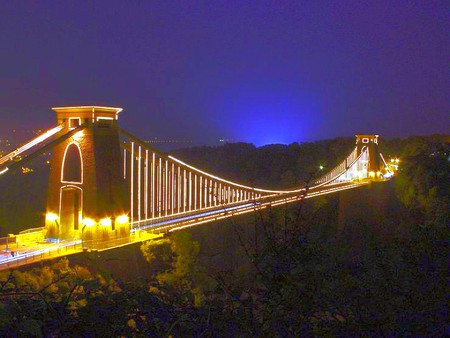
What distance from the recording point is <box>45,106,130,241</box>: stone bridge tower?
12.2m

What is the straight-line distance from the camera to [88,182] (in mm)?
12242

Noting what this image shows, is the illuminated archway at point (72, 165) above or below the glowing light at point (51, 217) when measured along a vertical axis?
above

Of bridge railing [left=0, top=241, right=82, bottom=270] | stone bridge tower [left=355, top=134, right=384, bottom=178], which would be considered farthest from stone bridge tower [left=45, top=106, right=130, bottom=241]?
stone bridge tower [left=355, top=134, right=384, bottom=178]

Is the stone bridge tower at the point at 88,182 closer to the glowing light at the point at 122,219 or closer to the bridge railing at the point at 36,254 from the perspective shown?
the glowing light at the point at 122,219

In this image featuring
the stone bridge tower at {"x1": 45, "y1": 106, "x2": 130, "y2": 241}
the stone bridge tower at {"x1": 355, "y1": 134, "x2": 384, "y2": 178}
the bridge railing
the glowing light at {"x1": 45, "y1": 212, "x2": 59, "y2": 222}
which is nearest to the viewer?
the bridge railing

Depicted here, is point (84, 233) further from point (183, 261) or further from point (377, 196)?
point (377, 196)

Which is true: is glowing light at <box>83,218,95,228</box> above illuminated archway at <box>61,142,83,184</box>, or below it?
below

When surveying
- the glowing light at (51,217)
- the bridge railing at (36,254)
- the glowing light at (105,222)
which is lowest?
the bridge railing at (36,254)

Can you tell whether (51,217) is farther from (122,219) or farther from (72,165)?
(122,219)

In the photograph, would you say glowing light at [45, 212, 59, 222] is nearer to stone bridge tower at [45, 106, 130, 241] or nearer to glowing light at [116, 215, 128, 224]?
stone bridge tower at [45, 106, 130, 241]


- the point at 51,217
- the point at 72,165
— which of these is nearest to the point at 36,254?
the point at 51,217

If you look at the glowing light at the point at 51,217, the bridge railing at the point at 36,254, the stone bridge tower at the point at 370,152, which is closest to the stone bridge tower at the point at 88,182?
the glowing light at the point at 51,217

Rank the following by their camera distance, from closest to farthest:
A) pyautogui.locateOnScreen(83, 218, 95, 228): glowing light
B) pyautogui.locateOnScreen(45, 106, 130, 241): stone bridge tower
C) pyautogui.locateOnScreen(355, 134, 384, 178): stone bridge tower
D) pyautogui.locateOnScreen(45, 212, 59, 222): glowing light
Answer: pyautogui.locateOnScreen(83, 218, 95, 228): glowing light
pyautogui.locateOnScreen(45, 106, 130, 241): stone bridge tower
pyautogui.locateOnScreen(45, 212, 59, 222): glowing light
pyautogui.locateOnScreen(355, 134, 384, 178): stone bridge tower

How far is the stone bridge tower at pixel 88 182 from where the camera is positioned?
12.2m
